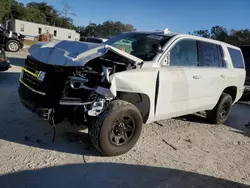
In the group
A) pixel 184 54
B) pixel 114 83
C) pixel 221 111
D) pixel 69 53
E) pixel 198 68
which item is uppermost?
pixel 184 54

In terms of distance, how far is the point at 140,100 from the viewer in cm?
440

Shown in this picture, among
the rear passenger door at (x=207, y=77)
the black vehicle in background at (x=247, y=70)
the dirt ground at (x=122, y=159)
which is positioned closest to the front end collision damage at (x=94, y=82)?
the dirt ground at (x=122, y=159)

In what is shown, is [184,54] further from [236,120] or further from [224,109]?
[236,120]

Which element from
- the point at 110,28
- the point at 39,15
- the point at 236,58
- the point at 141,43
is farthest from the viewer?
the point at 39,15

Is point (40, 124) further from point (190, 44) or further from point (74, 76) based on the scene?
point (190, 44)

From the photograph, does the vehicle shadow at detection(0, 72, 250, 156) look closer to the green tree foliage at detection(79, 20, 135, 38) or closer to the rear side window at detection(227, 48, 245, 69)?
the rear side window at detection(227, 48, 245, 69)

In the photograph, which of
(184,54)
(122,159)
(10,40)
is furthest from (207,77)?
(10,40)

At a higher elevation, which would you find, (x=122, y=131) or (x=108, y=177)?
(x=122, y=131)

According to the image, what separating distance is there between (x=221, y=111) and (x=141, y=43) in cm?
278

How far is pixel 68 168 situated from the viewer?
3.58 m

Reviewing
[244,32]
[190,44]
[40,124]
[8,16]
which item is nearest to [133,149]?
[40,124]

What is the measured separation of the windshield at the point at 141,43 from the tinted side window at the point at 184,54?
249 mm

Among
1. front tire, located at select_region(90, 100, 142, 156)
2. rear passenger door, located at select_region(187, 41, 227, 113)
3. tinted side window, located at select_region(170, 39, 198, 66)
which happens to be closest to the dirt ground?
front tire, located at select_region(90, 100, 142, 156)

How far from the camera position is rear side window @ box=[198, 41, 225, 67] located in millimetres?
5402
